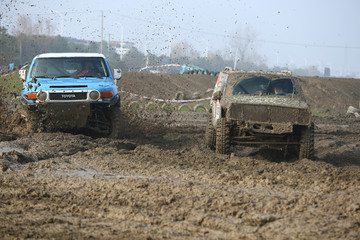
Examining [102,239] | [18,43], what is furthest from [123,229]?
[18,43]

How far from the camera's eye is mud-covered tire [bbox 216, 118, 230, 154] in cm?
1002

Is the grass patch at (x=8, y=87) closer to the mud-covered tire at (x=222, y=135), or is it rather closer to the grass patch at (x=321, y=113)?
the mud-covered tire at (x=222, y=135)

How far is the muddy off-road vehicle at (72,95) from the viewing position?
448 inches

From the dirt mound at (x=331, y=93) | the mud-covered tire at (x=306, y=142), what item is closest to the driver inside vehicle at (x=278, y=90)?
the mud-covered tire at (x=306, y=142)

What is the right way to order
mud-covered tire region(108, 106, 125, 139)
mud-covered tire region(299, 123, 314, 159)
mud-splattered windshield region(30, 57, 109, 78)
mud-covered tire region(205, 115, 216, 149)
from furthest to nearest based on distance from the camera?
mud-splattered windshield region(30, 57, 109, 78) < mud-covered tire region(108, 106, 125, 139) < mud-covered tire region(205, 115, 216, 149) < mud-covered tire region(299, 123, 314, 159)

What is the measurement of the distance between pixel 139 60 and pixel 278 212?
159 feet

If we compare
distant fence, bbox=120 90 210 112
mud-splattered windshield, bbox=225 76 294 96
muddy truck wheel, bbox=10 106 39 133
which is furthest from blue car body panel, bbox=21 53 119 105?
distant fence, bbox=120 90 210 112

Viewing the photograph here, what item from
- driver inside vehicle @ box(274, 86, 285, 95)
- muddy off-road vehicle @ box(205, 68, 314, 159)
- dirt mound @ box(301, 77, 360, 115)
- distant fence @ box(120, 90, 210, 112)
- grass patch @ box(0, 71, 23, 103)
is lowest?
dirt mound @ box(301, 77, 360, 115)

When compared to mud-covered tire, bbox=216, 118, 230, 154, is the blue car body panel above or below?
above

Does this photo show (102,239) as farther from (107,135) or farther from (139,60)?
(139,60)

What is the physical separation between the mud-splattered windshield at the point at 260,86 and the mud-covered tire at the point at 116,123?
2.42m

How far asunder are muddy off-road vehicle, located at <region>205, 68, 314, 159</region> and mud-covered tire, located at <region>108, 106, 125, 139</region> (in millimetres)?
2107

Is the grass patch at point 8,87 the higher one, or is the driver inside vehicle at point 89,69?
the driver inside vehicle at point 89,69

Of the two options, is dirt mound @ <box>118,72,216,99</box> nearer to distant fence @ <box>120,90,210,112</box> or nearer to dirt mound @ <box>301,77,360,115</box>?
distant fence @ <box>120,90,210,112</box>
